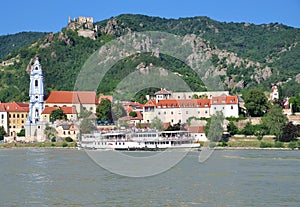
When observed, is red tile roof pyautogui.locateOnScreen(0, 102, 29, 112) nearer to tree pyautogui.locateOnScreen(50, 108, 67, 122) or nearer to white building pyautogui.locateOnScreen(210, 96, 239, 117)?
tree pyautogui.locateOnScreen(50, 108, 67, 122)

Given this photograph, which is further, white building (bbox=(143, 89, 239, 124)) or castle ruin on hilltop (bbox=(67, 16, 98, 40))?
castle ruin on hilltop (bbox=(67, 16, 98, 40))

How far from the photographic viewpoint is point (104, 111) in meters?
80.8

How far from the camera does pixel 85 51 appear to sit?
129 metres

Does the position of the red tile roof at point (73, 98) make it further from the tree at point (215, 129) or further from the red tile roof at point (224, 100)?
the tree at point (215, 129)

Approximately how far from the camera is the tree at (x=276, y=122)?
2454 inches

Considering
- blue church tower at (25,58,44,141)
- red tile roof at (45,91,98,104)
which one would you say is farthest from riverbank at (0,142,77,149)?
red tile roof at (45,91,98,104)

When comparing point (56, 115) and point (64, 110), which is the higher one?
point (64, 110)

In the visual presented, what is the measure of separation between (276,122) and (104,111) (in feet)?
81.8

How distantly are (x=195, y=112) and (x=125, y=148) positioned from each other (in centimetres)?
1348

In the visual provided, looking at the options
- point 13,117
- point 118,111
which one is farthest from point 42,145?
point 13,117

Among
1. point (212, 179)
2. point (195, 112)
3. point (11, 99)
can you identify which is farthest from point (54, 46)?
point (212, 179)

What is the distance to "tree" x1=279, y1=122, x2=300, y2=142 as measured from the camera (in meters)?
62.0

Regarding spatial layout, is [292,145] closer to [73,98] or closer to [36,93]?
[73,98]

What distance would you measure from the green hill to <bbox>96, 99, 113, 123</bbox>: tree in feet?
61.1
